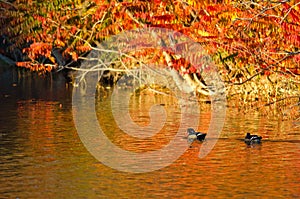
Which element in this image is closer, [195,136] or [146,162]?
[146,162]

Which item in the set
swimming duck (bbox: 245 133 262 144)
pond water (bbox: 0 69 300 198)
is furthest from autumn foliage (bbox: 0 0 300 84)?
pond water (bbox: 0 69 300 198)

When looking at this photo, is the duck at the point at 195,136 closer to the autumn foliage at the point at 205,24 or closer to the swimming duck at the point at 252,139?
Answer: the swimming duck at the point at 252,139

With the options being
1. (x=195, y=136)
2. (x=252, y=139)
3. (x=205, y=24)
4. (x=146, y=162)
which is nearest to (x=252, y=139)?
(x=252, y=139)

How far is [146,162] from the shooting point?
1902cm

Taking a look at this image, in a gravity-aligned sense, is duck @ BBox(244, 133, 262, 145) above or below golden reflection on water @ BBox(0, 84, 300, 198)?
above

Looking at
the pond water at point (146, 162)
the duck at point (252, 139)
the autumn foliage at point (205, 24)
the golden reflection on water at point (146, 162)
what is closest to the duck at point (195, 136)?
the golden reflection on water at point (146, 162)

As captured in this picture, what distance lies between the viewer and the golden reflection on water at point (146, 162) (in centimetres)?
1585

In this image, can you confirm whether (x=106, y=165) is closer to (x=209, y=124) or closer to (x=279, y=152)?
(x=279, y=152)

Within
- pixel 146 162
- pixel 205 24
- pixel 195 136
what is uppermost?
pixel 205 24

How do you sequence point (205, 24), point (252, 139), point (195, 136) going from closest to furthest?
1. point (252, 139)
2. point (195, 136)
3. point (205, 24)

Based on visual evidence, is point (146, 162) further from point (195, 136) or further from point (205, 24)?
point (205, 24)

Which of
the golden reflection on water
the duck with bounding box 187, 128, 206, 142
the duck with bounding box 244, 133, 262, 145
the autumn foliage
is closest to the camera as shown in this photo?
the golden reflection on water

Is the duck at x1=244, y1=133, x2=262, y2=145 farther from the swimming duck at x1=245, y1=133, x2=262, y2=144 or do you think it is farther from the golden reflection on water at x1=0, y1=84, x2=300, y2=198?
the golden reflection on water at x1=0, y1=84, x2=300, y2=198

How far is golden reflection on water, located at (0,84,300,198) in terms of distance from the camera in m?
15.9
